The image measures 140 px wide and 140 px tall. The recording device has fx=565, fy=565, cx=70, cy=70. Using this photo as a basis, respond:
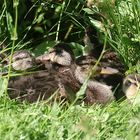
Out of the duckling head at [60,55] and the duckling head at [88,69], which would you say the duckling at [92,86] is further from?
the duckling head at [60,55]

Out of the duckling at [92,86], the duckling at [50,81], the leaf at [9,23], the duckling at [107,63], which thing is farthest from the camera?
the leaf at [9,23]

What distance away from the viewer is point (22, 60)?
4.88 meters

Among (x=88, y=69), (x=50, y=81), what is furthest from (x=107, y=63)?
(x=50, y=81)

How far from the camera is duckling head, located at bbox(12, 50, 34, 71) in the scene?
15.9ft

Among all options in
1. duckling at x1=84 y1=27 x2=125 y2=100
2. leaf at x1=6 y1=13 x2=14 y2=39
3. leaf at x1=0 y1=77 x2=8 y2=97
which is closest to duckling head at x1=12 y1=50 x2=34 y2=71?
leaf at x1=6 y1=13 x2=14 y2=39

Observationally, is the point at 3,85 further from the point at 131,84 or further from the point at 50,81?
the point at 131,84

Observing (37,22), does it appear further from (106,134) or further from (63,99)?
(106,134)

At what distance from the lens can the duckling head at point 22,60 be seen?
485 centimetres

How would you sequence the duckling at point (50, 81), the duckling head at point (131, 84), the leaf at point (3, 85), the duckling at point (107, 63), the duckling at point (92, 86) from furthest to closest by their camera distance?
the duckling at point (107, 63) → the duckling head at point (131, 84) → the duckling at point (92, 86) → the duckling at point (50, 81) → the leaf at point (3, 85)

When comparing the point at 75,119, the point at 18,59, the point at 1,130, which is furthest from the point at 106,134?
the point at 18,59

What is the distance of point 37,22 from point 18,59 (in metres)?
0.73

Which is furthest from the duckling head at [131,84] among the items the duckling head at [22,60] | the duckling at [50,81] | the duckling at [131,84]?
the duckling head at [22,60]

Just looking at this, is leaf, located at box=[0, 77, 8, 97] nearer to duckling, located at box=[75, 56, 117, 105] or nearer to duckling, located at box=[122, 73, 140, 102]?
duckling, located at box=[75, 56, 117, 105]

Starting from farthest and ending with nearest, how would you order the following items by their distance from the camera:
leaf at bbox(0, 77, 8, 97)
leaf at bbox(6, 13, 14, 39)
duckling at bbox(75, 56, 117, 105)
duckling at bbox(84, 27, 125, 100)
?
leaf at bbox(6, 13, 14, 39), duckling at bbox(84, 27, 125, 100), duckling at bbox(75, 56, 117, 105), leaf at bbox(0, 77, 8, 97)
